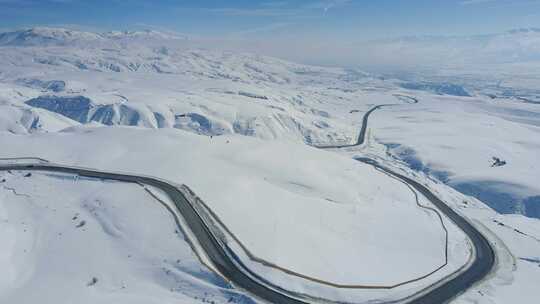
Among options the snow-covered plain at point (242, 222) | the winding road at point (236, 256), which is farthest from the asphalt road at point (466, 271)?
the snow-covered plain at point (242, 222)

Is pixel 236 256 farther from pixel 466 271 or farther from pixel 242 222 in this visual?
pixel 466 271

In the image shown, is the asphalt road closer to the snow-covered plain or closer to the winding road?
the winding road

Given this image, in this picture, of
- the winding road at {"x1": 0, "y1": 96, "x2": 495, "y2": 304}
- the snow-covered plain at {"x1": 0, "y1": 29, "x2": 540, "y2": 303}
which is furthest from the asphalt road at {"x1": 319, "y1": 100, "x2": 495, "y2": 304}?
the snow-covered plain at {"x1": 0, "y1": 29, "x2": 540, "y2": 303}

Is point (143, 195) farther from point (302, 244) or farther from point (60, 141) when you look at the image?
point (60, 141)

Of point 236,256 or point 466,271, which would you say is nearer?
point 236,256

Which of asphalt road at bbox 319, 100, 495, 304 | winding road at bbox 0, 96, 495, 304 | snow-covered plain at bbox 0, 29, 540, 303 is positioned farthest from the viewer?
asphalt road at bbox 319, 100, 495, 304

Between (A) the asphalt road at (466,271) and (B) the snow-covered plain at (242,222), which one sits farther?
(A) the asphalt road at (466,271)

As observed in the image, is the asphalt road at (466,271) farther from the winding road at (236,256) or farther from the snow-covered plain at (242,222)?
the snow-covered plain at (242,222)

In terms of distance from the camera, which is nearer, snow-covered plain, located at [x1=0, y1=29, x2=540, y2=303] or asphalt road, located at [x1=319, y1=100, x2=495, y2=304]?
snow-covered plain, located at [x1=0, y1=29, x2=540, y2=303]

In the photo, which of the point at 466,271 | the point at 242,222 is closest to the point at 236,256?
the point at 242,222
